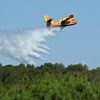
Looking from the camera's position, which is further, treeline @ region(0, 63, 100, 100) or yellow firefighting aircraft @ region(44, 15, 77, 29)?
yellow firefighting aircraft @ region(44, 15, 77, 29)

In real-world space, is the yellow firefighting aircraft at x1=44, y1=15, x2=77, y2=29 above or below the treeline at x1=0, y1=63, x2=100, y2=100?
Result: above

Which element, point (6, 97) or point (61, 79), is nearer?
point (6, 97)

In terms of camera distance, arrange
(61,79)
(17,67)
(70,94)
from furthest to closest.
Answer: (17,67), (61,79), (70,94)

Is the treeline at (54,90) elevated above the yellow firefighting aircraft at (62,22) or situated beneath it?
situated beneath

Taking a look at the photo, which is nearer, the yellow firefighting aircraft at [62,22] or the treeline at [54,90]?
the treeline at [54,90]

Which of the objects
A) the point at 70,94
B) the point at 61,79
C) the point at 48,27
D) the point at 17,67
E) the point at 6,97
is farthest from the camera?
the point at 17,67

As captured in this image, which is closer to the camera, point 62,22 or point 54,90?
point 54,90

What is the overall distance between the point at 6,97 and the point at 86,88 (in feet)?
24.2

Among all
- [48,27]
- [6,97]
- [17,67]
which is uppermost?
[17,67]

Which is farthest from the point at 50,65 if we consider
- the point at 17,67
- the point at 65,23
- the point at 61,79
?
the point at 61,79

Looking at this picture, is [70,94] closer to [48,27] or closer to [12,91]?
[12,91]

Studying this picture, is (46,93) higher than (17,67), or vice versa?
(17,67)

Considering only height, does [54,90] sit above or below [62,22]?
below

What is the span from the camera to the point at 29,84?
47.1 m
